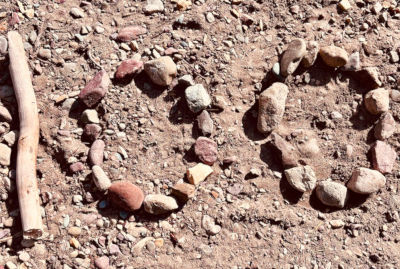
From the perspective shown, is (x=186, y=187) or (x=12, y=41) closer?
(x=186, y=187)

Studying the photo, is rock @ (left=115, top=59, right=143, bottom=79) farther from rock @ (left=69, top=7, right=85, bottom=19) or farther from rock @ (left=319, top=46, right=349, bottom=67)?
rock @ (left=319, top=46, right=349, bottom=67)

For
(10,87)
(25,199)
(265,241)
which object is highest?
(10,87)

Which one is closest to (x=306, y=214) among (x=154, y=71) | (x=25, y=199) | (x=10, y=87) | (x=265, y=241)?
(x=265, y=241)

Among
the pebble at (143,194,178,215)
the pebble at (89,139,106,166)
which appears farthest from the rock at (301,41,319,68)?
the pebble at (89,139,106,166)

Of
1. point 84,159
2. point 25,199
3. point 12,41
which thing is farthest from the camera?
point 12,41

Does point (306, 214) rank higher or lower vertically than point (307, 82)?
lower

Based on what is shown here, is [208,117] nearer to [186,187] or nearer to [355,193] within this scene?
[186,187]

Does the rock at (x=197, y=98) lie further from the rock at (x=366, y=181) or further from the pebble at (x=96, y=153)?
the rock at (x=366, y=181)

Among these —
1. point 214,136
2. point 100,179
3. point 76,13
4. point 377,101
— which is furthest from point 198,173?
point 76,13
